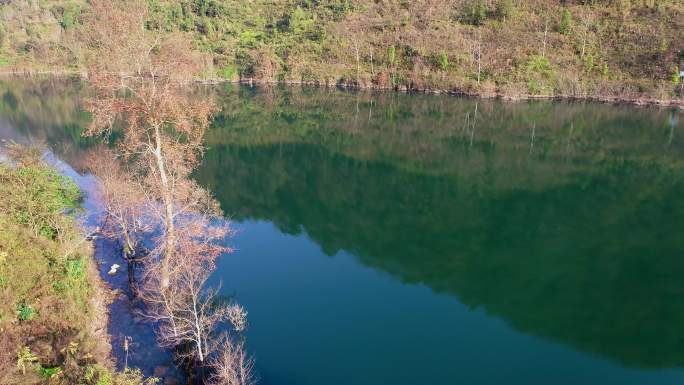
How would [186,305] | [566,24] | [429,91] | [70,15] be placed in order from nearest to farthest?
[186,305]
[429,91]
[566,24]
[70,15]

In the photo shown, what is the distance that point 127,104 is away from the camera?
1602 cm

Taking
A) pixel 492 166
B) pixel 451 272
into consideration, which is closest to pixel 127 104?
pixel 451 272

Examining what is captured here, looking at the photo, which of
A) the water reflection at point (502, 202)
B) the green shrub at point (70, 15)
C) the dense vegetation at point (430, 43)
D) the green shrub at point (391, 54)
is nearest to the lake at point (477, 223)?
the water reflection at point (502, 202)

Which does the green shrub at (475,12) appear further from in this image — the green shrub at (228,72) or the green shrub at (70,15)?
the green shrub at (70,15)

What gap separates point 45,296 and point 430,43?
80.0 metres

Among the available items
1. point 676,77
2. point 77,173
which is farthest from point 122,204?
point 676,77

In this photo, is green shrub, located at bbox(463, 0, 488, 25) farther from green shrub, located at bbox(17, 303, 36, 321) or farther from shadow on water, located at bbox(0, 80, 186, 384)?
green shrub, located at bbox(17, 303, 36, 321)

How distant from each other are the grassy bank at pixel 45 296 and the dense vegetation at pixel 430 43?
4635 cm

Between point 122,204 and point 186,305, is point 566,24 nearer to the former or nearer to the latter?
point 122,204

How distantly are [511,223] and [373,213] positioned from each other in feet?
32.7

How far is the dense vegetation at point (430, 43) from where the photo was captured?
73250mm

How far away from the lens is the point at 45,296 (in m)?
15.9

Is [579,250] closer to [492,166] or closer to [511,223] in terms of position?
[511,223]

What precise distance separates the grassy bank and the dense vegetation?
152 feet
